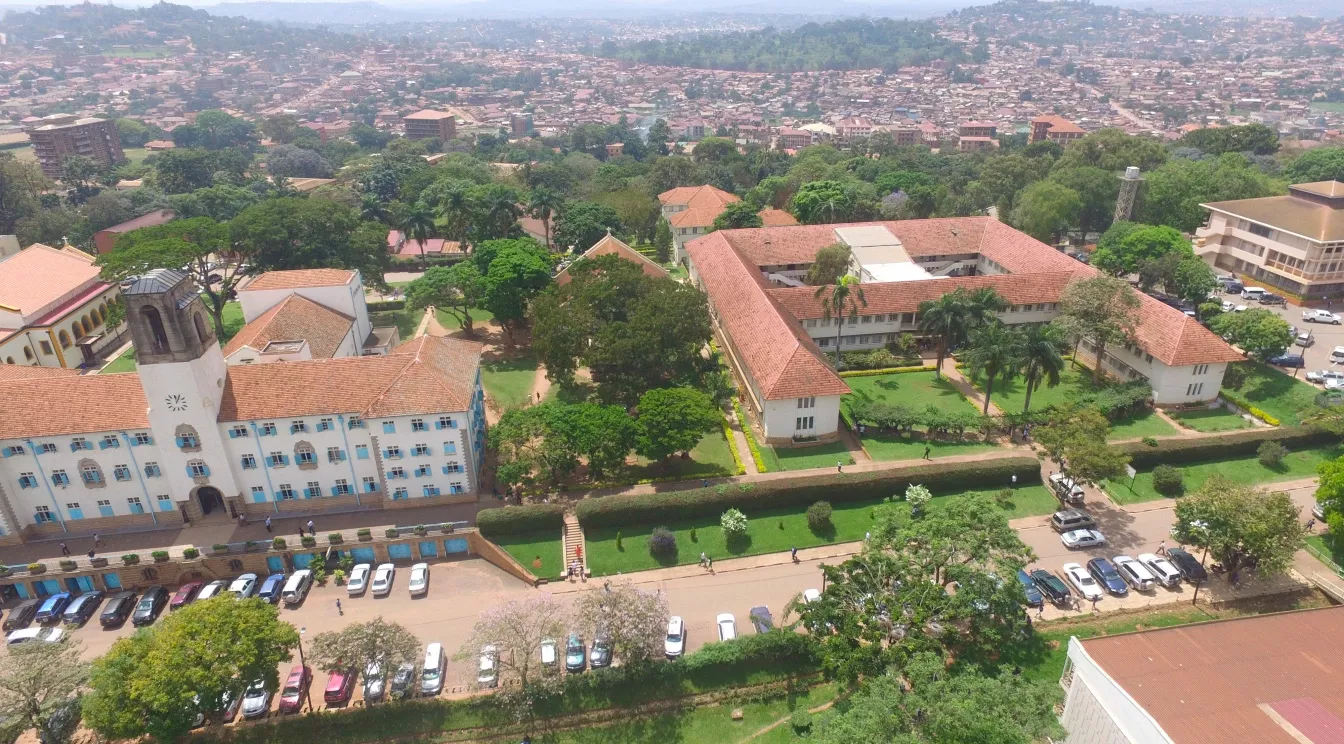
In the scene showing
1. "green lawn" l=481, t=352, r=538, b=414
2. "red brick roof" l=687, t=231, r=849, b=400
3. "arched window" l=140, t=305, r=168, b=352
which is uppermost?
"arched window" l=140, t=305, r=168, b=352

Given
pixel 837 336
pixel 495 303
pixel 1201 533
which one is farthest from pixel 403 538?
pixel 1201 533

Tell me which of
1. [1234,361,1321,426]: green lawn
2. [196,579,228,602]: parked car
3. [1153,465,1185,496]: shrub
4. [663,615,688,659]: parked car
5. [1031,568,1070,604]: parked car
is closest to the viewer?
[663,615,688,659]: parked car

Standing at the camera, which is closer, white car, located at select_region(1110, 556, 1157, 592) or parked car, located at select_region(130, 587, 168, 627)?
parked car, located at select_region(130, 587, 168, 627)

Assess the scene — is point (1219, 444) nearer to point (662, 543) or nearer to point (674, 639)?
point (662, 543)

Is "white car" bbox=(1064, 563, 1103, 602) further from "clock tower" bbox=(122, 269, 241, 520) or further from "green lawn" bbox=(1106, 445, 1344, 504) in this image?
"clock tower" bbox=(122, 269, 241, 520)

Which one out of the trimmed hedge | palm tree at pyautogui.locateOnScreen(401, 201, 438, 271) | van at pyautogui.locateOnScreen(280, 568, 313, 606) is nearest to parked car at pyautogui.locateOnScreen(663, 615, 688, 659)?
the trimmed hedge

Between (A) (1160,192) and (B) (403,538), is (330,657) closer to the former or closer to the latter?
(B) (403,538)
